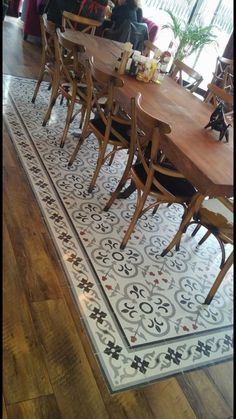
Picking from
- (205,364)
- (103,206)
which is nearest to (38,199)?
(103,206)

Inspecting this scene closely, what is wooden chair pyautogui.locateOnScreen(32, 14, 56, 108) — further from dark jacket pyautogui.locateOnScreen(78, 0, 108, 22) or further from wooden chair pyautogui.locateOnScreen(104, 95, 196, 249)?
dark jacket pyautogui.locateOnScreen(78, 0, 108, 22)

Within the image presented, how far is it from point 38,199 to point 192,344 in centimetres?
126

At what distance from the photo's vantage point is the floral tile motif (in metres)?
1.57

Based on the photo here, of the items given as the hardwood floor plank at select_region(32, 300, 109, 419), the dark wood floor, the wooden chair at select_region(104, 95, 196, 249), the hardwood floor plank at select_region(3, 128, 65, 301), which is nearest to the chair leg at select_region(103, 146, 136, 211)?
the wooden chair at select_region(104, 95, 196, 249)

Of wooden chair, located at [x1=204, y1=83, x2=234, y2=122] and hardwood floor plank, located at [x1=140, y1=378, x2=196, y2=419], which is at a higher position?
wooden chair, located at [x1=204, y1=83, x2=234, y2=122]

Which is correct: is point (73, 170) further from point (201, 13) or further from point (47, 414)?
point (201, 13)

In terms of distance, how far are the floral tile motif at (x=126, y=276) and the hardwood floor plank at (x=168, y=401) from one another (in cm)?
4

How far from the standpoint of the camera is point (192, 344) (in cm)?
170

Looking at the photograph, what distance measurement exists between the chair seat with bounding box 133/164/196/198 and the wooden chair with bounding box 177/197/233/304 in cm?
13

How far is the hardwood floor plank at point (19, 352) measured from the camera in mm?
1259

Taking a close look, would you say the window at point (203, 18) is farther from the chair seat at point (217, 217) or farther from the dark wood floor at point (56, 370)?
the dark wood floor at point (56, 370)

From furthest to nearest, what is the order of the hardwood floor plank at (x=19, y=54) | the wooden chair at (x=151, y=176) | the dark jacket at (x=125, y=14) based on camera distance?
1. the dark jacket at (x=125, y=14)
2. the hardwood floor plank at (x=19, y=54)
3. the wooden chair at (x=151, y=176)

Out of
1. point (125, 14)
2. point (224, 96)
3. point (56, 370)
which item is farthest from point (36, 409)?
point (125, 14)

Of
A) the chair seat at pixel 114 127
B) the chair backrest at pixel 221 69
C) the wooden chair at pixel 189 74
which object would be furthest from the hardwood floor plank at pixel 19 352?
the chair backrest at pixel 221 69
